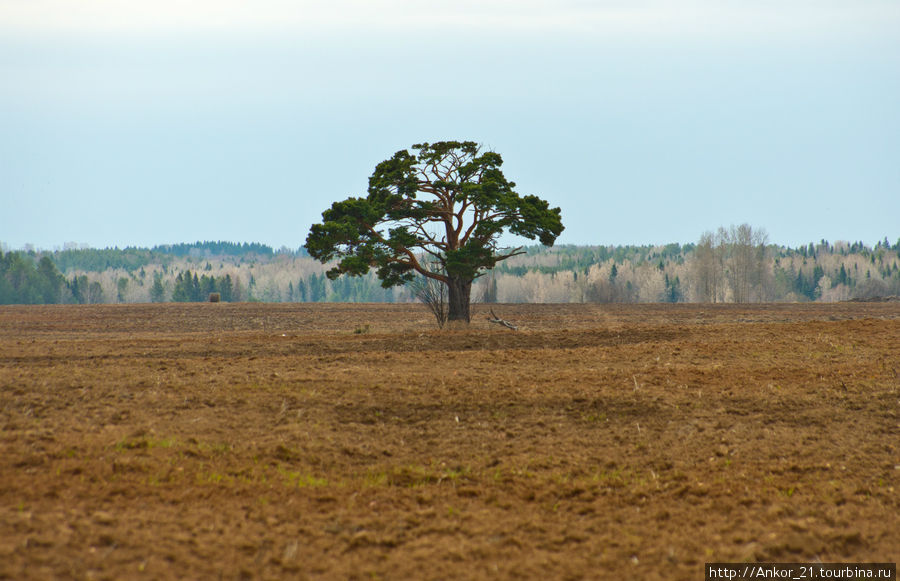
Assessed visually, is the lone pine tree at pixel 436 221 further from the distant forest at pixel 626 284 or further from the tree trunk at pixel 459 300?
the distant forest at pixel 626 284

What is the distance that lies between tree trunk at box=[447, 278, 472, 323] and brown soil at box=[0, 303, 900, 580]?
10.3 m

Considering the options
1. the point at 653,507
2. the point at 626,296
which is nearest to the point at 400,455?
the point at 653,507

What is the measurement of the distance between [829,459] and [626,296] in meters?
133

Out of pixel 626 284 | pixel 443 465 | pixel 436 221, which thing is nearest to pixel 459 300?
pixel 436 221

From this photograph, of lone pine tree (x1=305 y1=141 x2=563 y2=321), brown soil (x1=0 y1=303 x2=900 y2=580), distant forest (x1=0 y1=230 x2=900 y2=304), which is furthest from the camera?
distant forest (x1=0 y1=230 x2=900 y2=304)

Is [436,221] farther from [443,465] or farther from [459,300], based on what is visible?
[443,465]

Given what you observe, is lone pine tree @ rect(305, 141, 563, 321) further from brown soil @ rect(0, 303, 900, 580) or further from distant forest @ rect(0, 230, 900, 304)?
distant forest @ rect(0, 230, 900, 304)

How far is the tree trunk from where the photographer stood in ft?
87.4

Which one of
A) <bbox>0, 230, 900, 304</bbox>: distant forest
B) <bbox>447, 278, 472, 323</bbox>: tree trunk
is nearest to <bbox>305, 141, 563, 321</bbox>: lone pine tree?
<bbox>447, 278, 472, 323</bbox>: tree trunk

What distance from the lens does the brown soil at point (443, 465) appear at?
6.34 metres

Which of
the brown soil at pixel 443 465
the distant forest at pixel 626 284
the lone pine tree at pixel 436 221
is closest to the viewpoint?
the brown soil at pixel 443 465

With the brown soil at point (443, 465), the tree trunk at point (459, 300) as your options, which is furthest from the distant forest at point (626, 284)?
the brown soil at point (443, 465)

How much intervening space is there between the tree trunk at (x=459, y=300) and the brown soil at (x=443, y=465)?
33.8 ft

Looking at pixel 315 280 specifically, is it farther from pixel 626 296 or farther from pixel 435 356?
pixel 435 356
